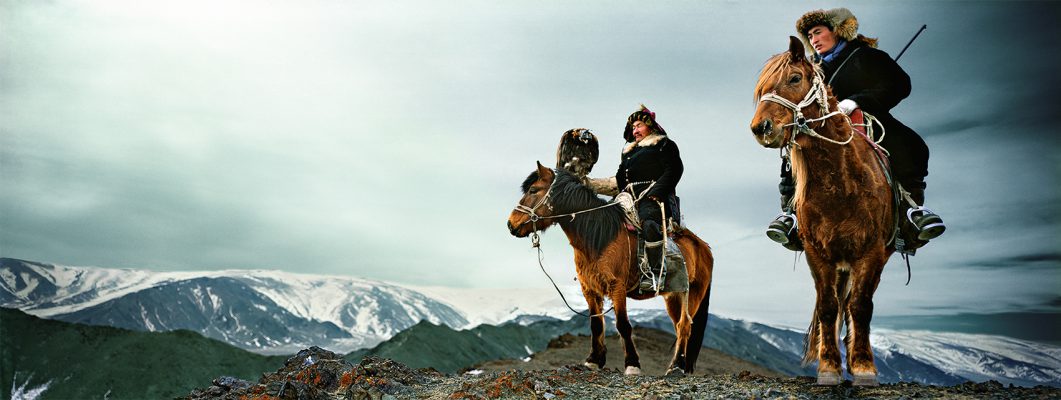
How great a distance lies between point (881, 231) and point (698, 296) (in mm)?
3592

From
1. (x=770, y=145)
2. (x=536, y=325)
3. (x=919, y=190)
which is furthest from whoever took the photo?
(x=536, y=325)

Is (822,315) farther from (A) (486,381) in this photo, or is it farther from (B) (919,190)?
(A) (486,381)

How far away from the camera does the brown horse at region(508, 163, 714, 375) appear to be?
308 inches

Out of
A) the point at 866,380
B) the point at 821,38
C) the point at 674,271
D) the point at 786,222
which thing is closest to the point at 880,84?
the point at 821,38

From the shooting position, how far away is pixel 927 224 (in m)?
5.17

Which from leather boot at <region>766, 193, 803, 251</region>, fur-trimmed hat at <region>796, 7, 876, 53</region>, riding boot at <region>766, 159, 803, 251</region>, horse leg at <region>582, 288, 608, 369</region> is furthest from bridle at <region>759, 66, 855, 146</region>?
horse leg at <region>582, 288, 608, 369</region>

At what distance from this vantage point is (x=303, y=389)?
6.21 metres

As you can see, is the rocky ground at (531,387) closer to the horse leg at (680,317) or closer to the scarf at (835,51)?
the horse leg at (680,317)

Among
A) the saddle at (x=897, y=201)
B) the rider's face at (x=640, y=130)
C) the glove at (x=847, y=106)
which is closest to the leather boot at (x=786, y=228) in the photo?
the saddle at (x=897, y=201)

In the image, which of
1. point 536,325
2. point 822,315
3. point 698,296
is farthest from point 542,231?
point 536,325

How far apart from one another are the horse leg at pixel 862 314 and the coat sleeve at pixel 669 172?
10.1ft

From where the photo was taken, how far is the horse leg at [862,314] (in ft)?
16.9

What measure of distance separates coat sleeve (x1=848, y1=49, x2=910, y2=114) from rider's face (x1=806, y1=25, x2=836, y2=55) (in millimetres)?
378

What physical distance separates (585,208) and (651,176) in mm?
908
